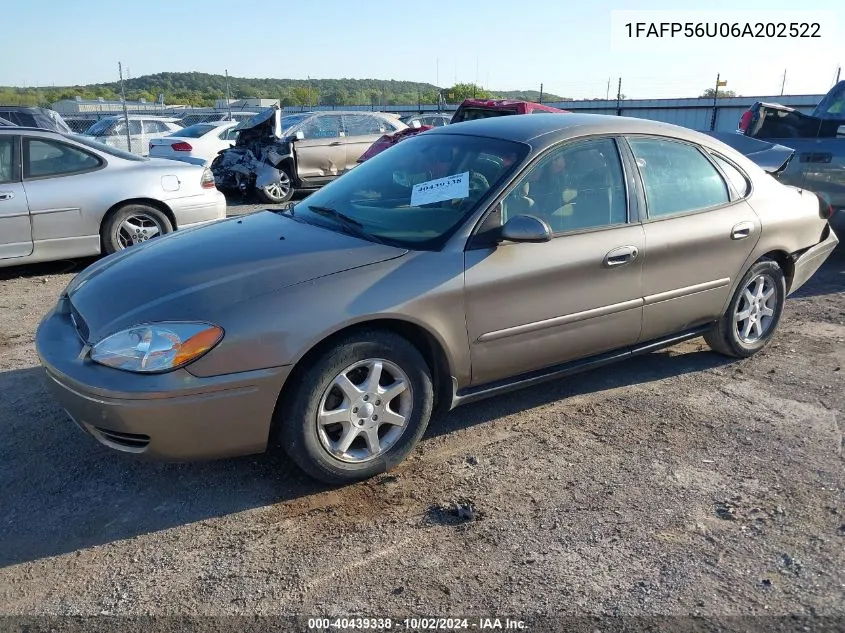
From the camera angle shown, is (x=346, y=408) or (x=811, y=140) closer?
(x=346, y=408)

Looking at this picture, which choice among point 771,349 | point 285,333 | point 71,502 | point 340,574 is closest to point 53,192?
point 71,502

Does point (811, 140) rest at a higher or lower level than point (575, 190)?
higher

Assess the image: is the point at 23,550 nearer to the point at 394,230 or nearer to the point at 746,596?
the point at 394,230

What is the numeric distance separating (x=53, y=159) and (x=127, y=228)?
2.95ft

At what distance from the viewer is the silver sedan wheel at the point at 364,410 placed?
306 centimetres

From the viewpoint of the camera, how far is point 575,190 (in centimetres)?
374

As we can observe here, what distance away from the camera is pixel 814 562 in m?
2.69

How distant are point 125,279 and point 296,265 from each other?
0.83m

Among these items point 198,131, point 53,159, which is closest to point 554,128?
point 53,159

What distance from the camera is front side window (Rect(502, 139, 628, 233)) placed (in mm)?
3566

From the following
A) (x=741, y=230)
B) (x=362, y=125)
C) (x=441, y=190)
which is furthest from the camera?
(x=362, y=125)

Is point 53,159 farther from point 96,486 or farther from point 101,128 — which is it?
point 101,128

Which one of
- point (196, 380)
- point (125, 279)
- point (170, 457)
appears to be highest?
point (125, 279)

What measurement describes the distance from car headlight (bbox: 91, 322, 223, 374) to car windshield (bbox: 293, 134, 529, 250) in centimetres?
104
